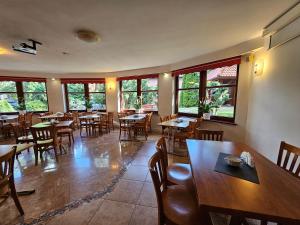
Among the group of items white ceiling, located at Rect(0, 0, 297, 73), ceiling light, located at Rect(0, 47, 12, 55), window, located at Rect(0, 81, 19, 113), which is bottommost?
window, located at Rect(0, 81, 19, 113)

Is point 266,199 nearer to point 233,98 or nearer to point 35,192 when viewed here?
point 35,192

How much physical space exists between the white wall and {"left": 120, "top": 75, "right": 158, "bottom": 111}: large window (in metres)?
3.29

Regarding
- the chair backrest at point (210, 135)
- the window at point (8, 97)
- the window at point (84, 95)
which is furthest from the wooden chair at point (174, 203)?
the window at point (8, 97)

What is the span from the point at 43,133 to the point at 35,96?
413 cm

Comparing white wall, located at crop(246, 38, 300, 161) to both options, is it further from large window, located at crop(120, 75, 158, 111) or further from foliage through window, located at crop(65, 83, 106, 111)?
foliage through window, located at crop(65, 83, 106, 111)

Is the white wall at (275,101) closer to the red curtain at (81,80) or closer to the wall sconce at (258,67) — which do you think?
the wall sconce at (258,67)

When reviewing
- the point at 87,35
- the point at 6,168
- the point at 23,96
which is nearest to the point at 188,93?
the point at 87,35

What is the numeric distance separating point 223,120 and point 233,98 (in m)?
0.60

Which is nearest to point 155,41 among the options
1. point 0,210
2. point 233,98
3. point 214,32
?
point 214,32

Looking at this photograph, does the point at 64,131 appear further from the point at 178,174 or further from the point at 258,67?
the point at 258,67

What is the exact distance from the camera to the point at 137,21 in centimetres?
206

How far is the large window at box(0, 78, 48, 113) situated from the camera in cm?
569

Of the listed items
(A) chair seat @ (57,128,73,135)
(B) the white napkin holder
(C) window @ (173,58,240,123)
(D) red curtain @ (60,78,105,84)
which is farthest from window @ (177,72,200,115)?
(A) chair seat @ (57,128,73,135)

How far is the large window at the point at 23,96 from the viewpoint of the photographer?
18.7 ft
